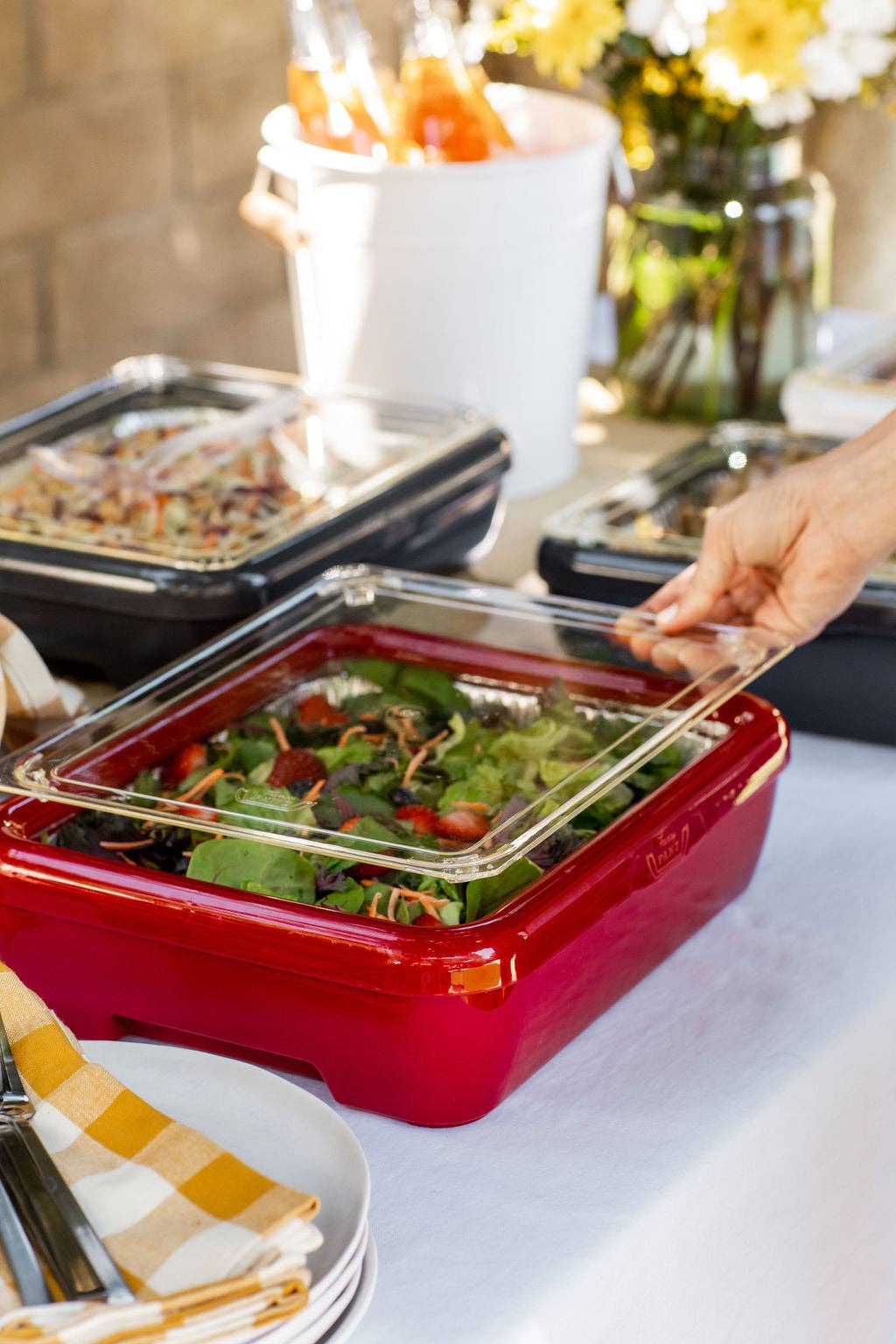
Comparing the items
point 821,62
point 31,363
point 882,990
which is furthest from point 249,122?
point 882,990

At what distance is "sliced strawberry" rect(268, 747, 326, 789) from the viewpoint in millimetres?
836

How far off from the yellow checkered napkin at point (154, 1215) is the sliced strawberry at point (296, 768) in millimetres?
179

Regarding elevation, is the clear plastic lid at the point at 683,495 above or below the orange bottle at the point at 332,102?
below

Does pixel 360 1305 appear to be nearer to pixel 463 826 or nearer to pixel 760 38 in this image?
pixel 463 826

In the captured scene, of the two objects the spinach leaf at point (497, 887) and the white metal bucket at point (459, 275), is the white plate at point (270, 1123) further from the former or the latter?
the white metal bucket at point (459, 275)

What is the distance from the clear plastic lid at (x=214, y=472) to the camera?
1118 millimetres

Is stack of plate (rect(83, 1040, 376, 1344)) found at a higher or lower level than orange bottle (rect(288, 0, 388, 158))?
lower

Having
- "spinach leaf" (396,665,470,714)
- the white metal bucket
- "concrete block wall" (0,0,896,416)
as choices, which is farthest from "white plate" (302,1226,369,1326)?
"concrete block wall" (0,0,896,416)

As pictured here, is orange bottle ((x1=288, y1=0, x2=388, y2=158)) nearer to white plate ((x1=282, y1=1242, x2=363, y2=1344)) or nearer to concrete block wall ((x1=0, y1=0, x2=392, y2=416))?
concrete block wall ((x1=0, y1=0, x2=392, y2=416))

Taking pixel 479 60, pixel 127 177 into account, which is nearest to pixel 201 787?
pixel 479 60

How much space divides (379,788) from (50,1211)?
29 centimetres

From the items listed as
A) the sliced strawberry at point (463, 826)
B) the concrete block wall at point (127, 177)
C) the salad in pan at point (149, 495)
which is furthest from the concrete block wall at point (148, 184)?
the sliced strawberry at point (463, 826)

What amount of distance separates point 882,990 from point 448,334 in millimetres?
749

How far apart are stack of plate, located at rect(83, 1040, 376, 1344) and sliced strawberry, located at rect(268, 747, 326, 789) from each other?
163mm
